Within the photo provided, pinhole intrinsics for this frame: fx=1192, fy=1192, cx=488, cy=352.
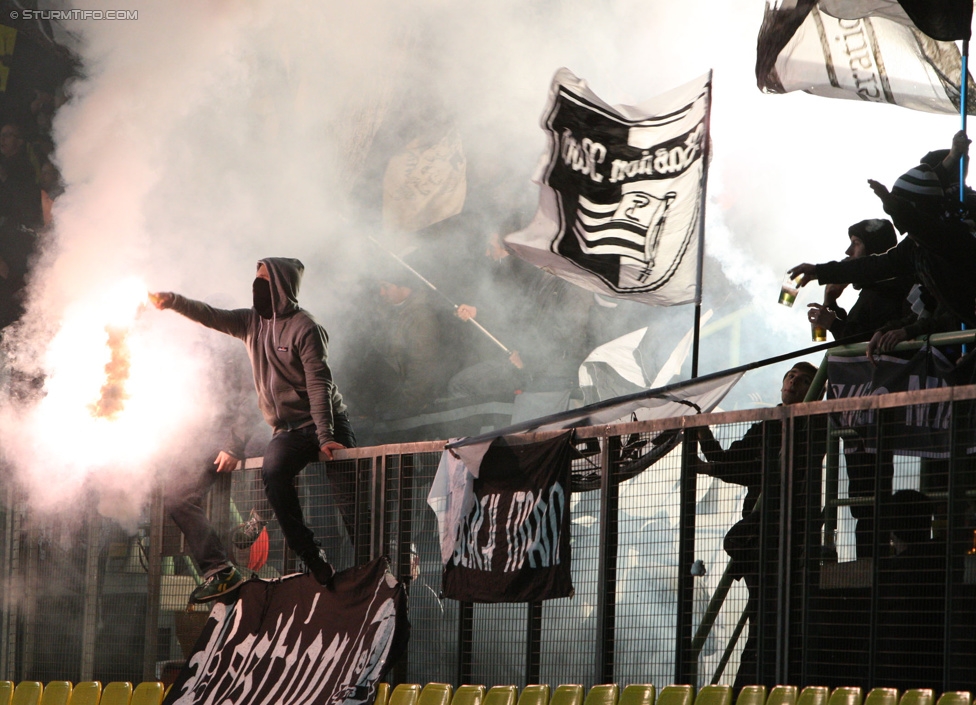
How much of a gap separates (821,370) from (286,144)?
10.1 meters

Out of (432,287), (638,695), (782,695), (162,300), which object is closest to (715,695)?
(782,695)

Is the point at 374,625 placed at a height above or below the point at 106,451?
below

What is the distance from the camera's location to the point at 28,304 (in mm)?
11461

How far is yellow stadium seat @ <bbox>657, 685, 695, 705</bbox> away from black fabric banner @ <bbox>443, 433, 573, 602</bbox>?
75 centimetres

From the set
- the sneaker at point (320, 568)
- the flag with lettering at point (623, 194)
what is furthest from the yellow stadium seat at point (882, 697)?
the sneaker at point (320, 568)

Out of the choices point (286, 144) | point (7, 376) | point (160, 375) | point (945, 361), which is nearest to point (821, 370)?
point (945, 361)

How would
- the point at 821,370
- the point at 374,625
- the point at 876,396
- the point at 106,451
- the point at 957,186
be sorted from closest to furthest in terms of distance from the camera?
1. the point at 876,396
2. the point at 957,186
3. the point at 821,370
4. the point at 374,625
5. the point at 106,451

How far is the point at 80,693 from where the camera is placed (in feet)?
24.2

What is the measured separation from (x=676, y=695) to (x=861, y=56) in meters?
3.22

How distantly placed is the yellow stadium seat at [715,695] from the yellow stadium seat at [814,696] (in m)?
0.36

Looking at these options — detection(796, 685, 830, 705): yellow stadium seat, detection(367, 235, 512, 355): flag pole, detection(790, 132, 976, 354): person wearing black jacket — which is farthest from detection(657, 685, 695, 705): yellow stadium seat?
detection(367, 235, 512, 355): flag pole

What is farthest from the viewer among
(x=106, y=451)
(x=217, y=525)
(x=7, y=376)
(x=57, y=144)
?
(x=57, y=144)

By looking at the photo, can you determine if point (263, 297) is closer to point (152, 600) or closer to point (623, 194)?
point (152, 600)

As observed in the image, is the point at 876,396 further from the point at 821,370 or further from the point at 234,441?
the point at 234,441
